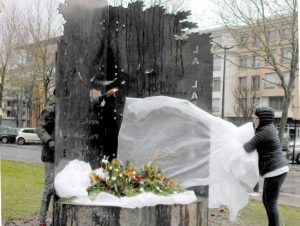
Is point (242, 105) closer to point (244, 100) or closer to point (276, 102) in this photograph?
point (244, 100)

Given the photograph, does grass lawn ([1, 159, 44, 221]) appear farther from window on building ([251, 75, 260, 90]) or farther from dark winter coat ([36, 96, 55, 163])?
window on building ([251, 75, 260, 90])

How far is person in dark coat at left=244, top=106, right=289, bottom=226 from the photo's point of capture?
4789 millimetres

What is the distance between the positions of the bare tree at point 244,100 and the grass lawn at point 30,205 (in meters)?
29.0

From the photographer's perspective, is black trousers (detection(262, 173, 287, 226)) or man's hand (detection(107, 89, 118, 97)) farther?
black trousers (detection(262, 173, 287, 226))

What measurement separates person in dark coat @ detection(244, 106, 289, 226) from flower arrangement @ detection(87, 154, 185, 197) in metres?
1.19

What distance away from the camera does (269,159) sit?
4.84 meters

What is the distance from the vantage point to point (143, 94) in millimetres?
4836

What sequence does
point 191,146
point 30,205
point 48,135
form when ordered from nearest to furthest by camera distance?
point 191,146 → point 48,135 → point 30,205

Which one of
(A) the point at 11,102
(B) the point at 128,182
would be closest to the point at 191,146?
(B) the point at 128,182

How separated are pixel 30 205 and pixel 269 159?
410 cm

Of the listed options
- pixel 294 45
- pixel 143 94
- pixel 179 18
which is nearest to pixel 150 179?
pixel 143 94

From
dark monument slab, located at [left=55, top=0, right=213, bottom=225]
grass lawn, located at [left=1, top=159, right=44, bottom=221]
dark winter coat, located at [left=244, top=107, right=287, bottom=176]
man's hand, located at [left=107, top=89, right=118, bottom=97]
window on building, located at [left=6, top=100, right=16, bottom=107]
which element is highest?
dark monument slab, located at [left=55, top=0, right=213, bottom=225]

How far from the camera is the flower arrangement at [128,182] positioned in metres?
3.82

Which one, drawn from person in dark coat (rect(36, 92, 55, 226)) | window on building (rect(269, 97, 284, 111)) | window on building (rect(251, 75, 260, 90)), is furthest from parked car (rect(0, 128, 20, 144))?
person in dark coat (rect(36, 92, 55, 226))
